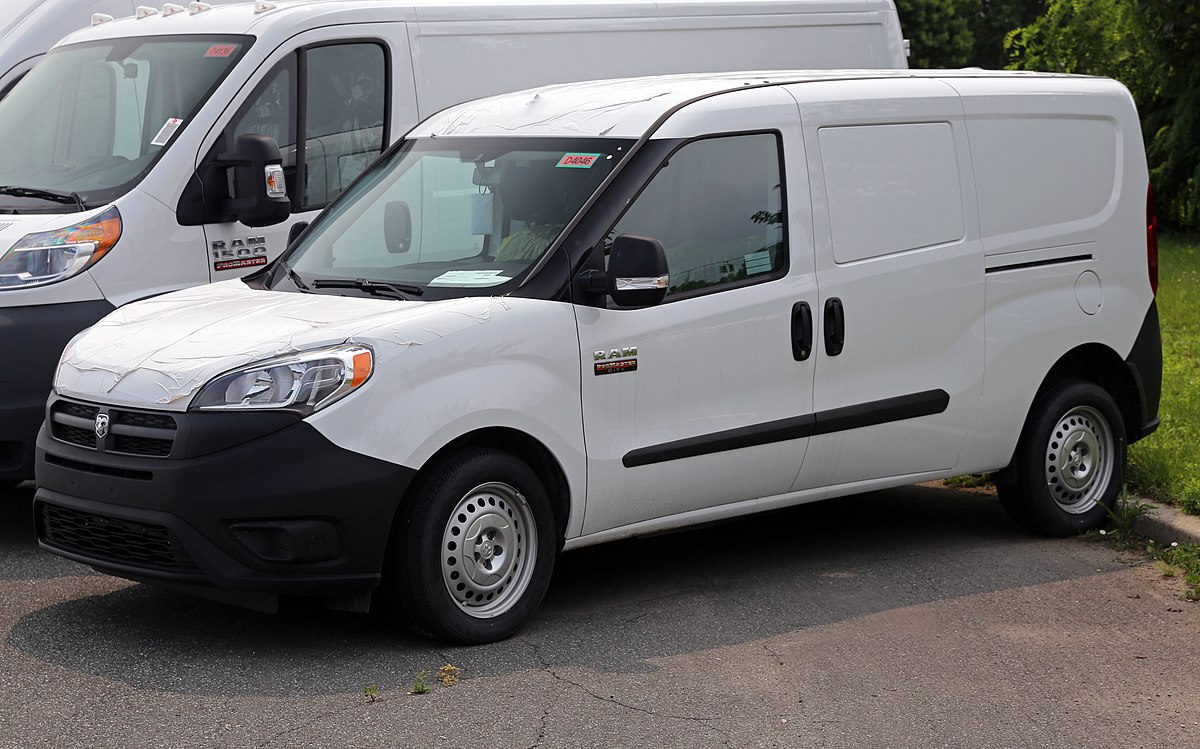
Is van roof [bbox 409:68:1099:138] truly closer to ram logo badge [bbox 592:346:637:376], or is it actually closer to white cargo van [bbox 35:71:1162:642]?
white cargo van [bbox 35:71:1162:642]

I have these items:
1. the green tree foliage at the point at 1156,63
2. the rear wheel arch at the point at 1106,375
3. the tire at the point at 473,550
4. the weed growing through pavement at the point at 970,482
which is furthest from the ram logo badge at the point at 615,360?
the green tree foliage at the point at 1156,63

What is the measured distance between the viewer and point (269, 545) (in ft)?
17.4

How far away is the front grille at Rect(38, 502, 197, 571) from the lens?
535 cm

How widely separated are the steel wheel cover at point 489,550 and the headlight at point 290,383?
2.00 feet

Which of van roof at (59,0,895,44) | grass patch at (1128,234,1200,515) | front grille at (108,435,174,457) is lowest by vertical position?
grass patch at (1128,234,1200,515)

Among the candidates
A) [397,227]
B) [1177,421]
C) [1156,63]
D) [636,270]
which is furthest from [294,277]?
[1156,63]

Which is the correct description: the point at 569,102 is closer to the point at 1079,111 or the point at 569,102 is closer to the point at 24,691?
the point at 1079,111

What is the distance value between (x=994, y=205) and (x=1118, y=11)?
12872 millimetres

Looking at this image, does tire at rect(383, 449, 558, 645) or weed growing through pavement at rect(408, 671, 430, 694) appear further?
tire at rect(383, 449, 558, 645)

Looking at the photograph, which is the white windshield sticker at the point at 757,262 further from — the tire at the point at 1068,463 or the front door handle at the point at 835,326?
the tire at the point at 1068,463

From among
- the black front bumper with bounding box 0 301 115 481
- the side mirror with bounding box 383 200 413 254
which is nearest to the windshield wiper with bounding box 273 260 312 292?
the side mirror with bounding box 383 200 413 254

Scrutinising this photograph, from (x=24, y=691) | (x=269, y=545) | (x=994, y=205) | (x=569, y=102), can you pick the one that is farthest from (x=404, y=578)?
(x=994, y=205)

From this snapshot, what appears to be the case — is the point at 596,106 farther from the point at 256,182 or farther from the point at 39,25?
the point at 39,25

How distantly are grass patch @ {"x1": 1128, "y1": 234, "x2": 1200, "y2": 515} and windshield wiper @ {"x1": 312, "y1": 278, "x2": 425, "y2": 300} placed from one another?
3.76 meters
